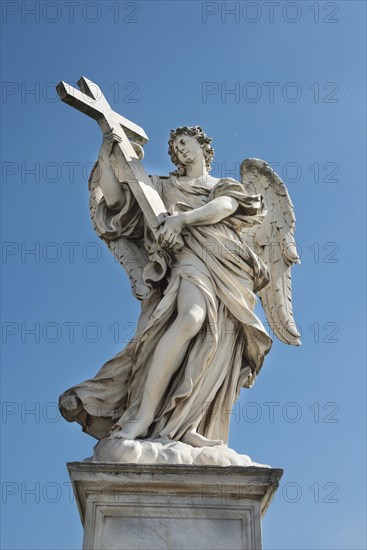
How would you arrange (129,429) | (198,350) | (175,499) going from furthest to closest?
(198,350)
(129,429)
(175,499)

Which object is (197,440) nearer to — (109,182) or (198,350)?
(198,350)

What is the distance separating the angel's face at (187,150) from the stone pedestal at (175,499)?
3379 mm

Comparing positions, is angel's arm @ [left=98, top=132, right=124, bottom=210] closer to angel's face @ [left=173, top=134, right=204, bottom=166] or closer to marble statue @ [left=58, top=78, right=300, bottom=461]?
marble statue @ [left=58, top=78, right=300, bottom=461]

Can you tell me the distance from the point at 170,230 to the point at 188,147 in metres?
1.32

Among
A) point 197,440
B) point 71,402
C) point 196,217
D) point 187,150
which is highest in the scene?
point 187,150

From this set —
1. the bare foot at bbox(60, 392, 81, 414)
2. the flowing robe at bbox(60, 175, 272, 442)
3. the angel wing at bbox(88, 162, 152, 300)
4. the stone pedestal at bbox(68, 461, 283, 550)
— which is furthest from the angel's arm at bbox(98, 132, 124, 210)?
the stone pedestal at bbox(68, 461, 283, 550)

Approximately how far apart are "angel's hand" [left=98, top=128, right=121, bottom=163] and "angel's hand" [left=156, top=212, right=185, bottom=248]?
3.57ft

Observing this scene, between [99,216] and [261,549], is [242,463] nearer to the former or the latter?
[261,549]

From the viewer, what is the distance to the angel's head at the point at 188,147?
8469mm

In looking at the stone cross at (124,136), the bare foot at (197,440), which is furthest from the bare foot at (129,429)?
the stone cross at (124,136)

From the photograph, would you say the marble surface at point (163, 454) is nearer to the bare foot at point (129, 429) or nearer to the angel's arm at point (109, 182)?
the bare foot at point (129, 429)

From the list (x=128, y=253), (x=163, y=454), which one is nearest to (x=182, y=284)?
(x=128, y=253)

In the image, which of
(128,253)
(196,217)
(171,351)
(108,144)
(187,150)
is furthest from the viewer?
(187,150)

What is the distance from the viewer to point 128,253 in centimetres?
807
